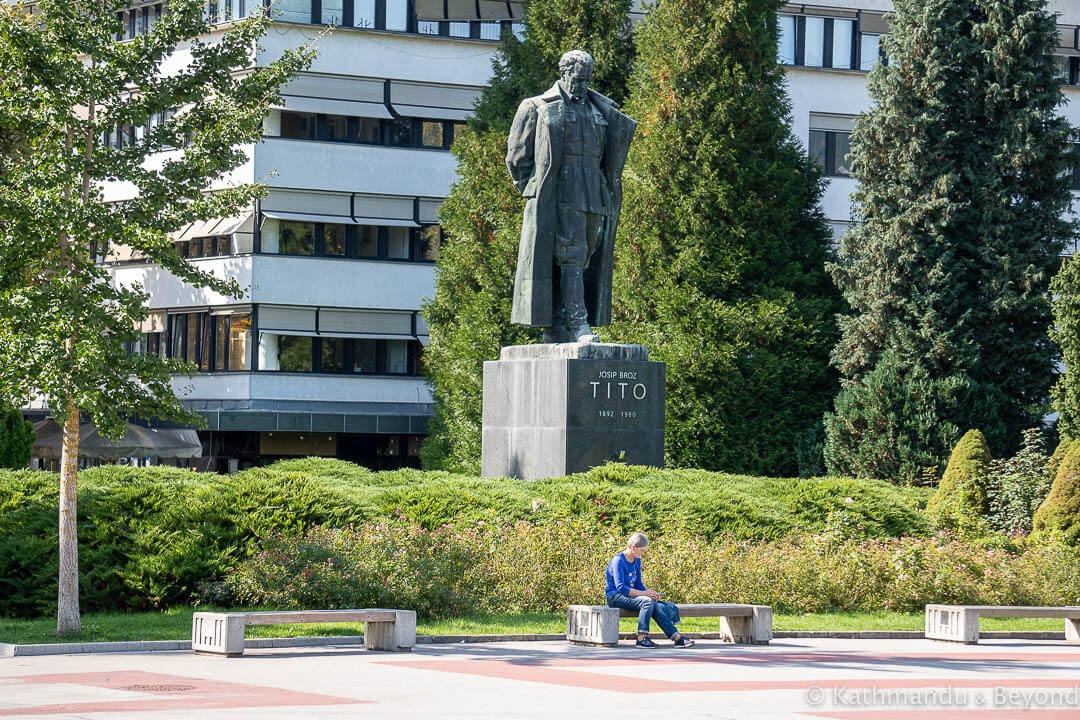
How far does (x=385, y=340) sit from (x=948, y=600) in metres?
30.8

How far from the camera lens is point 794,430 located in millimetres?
36469

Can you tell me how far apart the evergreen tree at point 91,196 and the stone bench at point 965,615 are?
7555mm

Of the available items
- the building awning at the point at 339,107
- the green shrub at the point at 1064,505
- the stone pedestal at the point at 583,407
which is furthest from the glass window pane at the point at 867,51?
the stone pedestal at the point at 583,407

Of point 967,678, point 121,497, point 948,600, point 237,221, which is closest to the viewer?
Answer: point 967,678

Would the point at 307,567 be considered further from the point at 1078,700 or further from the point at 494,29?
the point at 494,29

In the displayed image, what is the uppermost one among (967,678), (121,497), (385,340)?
(385,340)

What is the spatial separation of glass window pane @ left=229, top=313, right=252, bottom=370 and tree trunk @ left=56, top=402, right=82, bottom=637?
31.2 metres

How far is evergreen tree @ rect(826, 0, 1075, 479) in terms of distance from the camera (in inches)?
1363

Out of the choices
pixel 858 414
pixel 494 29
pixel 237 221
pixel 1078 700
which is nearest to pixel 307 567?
pixel 1078 700

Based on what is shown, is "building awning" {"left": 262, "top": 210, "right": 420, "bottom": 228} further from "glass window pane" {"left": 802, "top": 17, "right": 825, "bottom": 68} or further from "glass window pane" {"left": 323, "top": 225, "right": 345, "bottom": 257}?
"glass window pane" {"left": 802, "top": 17, "right": 825, "bottom": 68}

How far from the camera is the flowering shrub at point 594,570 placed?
59.7ft

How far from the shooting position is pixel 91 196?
1736 cm

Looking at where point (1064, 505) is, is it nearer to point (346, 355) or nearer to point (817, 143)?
point (346, 355)

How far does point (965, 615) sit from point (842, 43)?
36586 mm
